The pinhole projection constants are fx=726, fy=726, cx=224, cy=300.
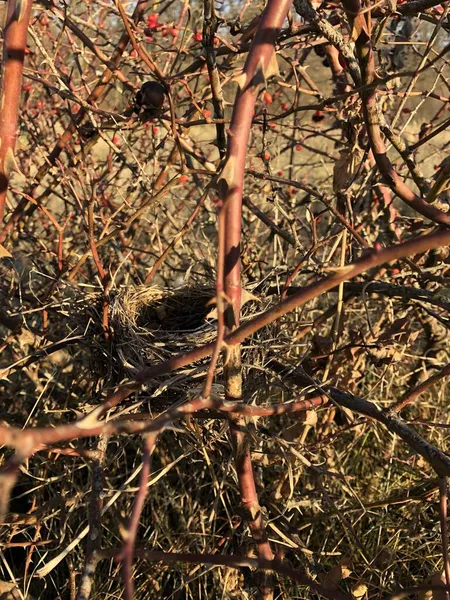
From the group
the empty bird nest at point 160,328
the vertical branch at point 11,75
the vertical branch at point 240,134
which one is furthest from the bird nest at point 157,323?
the vertical branch at point 11,75

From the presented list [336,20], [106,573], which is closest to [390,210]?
[336,20]

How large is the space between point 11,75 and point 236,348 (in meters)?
0.55

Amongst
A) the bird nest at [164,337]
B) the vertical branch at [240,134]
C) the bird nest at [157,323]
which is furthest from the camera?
the bird nest at [157,323]

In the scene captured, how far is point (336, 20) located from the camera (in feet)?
6.61

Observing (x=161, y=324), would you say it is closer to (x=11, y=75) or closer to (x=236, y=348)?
(x=236, y=348)

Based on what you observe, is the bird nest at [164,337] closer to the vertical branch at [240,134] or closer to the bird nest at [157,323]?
the bird nest at [157,323]

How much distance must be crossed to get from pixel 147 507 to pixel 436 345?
122 cm

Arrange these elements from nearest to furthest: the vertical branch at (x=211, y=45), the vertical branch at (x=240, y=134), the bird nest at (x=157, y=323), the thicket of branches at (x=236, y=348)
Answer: the vertical branch at (x=240, y=134)
the thicket of branches at (x=236, y=348)
the vertical branch at (x=211, y=45)
the bird nest at (x=157, y=323)

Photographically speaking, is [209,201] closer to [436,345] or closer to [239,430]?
[436,345]

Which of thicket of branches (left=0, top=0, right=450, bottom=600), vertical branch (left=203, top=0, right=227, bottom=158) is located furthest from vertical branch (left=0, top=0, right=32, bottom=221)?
vertical branch (left=203, top=0, right=227, bottom=158)

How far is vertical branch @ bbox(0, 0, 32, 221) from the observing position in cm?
107

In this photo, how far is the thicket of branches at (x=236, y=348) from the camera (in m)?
1.09

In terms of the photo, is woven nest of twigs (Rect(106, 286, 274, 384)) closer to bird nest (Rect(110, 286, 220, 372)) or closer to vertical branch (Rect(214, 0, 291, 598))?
bird nest (Rect(110, 286, 220, 372))

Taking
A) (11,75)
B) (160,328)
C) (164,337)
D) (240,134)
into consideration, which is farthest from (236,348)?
(160,328)
